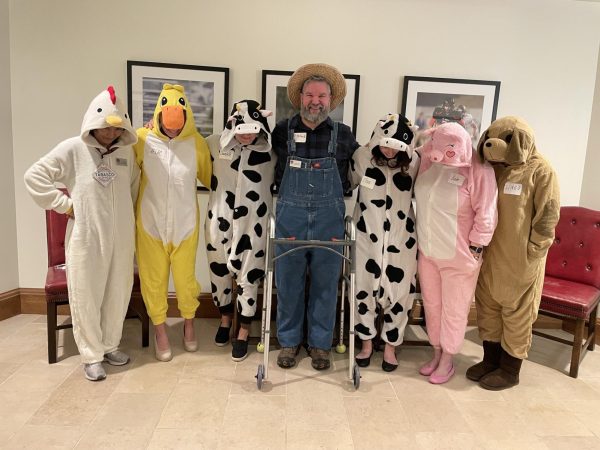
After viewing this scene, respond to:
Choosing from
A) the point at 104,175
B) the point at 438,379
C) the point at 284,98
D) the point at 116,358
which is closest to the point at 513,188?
the point at 438,379

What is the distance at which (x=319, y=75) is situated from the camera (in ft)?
8.71

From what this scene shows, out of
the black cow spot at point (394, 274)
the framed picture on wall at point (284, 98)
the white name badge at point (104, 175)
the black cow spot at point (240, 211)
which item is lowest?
the black cow spot at point (394, 274)

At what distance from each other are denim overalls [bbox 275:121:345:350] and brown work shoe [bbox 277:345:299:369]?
1.7 inches

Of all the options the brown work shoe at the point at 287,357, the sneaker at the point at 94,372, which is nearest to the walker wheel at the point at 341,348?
the brown work shoe at the point at 287,357

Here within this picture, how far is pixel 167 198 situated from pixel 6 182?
1.49 meters

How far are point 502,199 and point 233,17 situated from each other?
7.42 feet

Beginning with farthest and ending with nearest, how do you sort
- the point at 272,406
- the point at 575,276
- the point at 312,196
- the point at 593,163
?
the point at 593,163, the point at 575,276, the point at 312,196, the point at 272,406

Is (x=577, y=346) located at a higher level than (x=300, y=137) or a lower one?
lower

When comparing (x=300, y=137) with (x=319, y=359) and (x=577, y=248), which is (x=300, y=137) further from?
(x=577, y=248)

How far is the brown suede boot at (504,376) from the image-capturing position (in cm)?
266

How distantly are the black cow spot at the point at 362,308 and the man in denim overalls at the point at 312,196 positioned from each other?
182 mm

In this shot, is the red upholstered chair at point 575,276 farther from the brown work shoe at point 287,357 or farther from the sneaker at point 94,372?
the sneaker at point 94,372

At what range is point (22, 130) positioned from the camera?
3.29 meters

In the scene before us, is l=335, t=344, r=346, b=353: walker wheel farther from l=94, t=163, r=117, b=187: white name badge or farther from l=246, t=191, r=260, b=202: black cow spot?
l=94, t=163, r=117, b=187: white name badge
